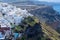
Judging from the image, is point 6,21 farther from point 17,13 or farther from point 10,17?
point 17,13

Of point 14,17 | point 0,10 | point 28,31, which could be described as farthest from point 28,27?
point 0,10

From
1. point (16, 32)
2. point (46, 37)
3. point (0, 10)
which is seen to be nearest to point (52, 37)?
point (46, 37)

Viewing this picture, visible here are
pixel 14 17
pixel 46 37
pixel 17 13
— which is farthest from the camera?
pixel 17 13

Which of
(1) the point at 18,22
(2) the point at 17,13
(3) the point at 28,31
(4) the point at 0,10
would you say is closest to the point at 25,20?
(1) the point at 18,22

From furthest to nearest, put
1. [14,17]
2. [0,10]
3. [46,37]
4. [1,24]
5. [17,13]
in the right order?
1. [0,10]
2. [17,13]
3. [14,17]
4. [1,24]
5. [46,37]

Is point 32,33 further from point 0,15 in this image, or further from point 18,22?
point 0,15

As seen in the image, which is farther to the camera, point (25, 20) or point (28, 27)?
point (25, 20)

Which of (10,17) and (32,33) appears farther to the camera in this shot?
(10,17)

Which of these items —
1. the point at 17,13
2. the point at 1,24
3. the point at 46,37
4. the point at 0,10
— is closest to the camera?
the point at 46,37
